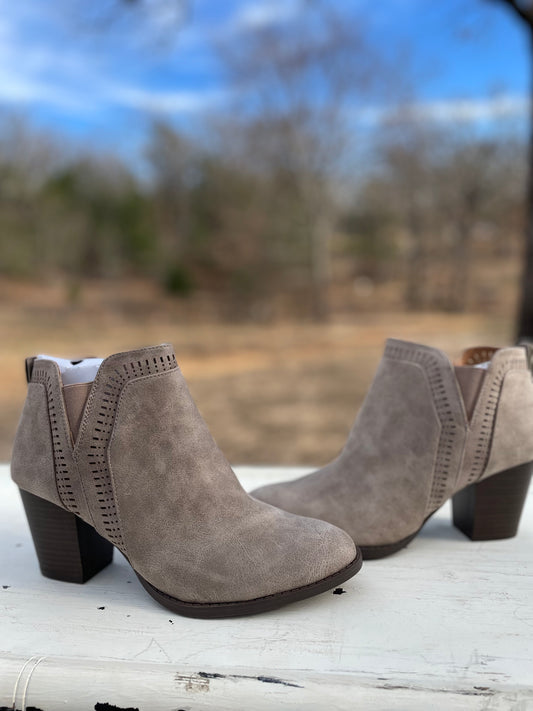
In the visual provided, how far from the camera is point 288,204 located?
440 inches

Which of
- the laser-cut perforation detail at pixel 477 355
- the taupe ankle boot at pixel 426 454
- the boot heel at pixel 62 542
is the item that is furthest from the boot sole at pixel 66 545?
the laser-cut perforation detail at pixel 477 355

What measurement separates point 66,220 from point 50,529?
36.8ft

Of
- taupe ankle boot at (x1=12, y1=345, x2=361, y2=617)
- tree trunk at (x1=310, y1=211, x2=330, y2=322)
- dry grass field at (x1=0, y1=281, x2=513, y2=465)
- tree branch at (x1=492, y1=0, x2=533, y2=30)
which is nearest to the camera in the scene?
taupe ankle boot at (x1=12, y1=345, x2=361, y2=617)

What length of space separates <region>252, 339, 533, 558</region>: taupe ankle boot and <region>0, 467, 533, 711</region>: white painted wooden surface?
0.24ft

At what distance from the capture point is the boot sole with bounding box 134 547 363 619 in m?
0.61

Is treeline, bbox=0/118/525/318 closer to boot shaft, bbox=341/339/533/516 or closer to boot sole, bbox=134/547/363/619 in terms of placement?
boot shaft, bbox=341/339/533/516

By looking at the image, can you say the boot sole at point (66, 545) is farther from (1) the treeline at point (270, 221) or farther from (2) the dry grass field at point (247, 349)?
(1) the treeline at point (270, 221)

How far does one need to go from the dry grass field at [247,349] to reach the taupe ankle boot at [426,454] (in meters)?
2.16

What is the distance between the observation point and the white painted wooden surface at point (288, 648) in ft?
1.70

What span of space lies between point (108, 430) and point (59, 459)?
6 centimetres

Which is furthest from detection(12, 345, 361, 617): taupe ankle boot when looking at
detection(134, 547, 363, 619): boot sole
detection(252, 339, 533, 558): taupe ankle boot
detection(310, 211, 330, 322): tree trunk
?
detection(310, 211, 330, 322): tree trunk

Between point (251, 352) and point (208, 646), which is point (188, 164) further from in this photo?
point (208, 646)

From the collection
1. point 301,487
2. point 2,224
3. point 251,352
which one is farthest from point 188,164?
point 301,487

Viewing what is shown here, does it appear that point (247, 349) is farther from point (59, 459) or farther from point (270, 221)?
point (59, 459)
